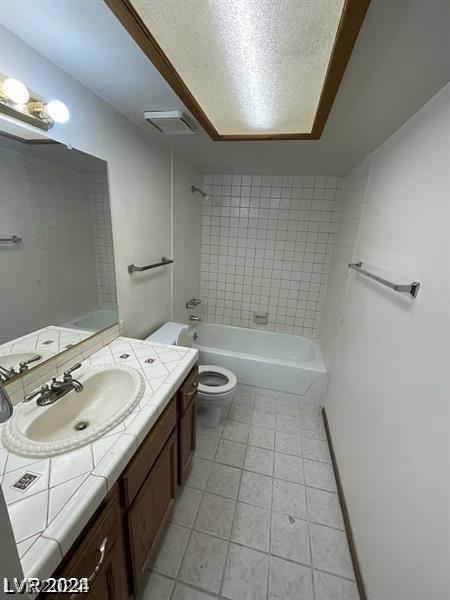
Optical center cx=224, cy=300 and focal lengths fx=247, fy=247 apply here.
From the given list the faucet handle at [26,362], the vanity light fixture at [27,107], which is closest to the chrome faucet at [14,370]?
the faucet handle at [26,362]

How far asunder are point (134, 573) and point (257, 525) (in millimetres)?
727

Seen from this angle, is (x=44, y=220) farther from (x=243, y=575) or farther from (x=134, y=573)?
(x=243, y=575)

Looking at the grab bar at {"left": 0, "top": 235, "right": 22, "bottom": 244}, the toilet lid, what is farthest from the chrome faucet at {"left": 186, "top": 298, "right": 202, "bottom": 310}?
the grab bar at {"left": 0, "top": 235, "right": 22, "bottom": 244}

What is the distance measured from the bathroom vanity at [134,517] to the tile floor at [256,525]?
0.21 metres

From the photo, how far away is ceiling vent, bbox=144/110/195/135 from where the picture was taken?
134 cm

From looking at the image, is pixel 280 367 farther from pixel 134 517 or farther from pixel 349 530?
pixel 134 517

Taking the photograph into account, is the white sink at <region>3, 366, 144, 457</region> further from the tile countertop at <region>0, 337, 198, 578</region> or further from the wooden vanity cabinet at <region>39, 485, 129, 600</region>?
the wooden vanity cabinet at <region>39, 485, 129, 600</region>

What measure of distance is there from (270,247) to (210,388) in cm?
178

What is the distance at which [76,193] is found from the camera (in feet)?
4.08

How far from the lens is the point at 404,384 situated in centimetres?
101

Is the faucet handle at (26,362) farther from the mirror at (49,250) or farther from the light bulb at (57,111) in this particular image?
the light bulb at (57,111)

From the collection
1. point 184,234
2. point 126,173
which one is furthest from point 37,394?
point 184,234

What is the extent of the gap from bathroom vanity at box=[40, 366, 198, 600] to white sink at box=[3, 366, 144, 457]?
6.6 inches

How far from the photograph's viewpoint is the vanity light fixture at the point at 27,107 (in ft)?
2.80
